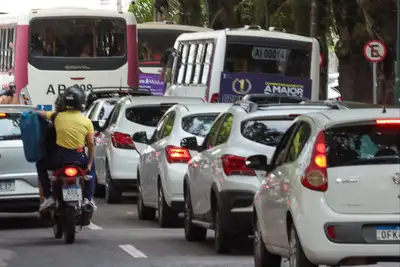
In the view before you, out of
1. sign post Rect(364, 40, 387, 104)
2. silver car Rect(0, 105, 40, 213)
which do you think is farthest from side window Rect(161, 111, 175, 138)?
sign post Rect(364, 40, 387, 104)

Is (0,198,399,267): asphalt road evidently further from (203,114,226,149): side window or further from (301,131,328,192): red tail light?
(301,131,328,192): red tail light

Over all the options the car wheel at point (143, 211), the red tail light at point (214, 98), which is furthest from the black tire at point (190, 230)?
the red tail light at point (214, 98)

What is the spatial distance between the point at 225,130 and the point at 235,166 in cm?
77

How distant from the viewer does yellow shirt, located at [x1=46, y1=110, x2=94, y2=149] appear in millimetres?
16531

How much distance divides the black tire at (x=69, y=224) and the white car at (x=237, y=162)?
1524 mm

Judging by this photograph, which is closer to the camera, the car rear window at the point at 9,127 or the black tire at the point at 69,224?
the black tire at the point at 69,224

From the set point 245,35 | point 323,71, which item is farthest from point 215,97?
point 323,71

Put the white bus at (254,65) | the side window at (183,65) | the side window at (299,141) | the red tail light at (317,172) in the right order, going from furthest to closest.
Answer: the side window at (183,65) → the white bus at (254,65) → the side window at (299,141) → the red tail light at (317,172)

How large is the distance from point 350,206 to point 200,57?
78.2 ft

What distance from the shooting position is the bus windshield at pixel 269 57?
32906 mm

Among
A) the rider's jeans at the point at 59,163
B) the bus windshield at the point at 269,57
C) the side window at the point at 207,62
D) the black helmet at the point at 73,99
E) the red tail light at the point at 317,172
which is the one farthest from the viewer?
the side window at the point at 207,62

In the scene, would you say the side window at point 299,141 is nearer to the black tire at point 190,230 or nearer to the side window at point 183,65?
the black tire at point 190,230

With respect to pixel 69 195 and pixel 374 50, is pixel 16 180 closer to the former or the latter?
pixel 69 195

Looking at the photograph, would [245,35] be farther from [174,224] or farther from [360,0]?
[174,224]
